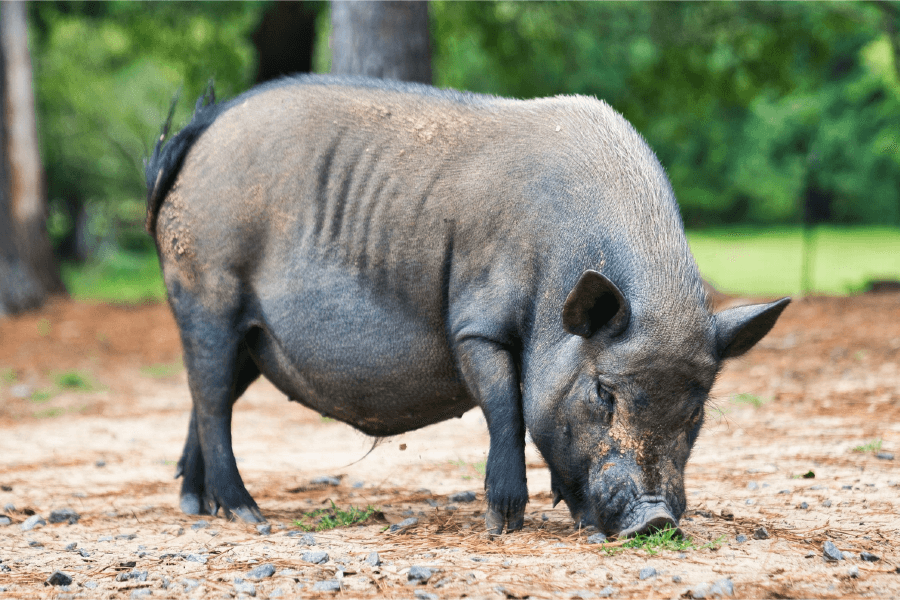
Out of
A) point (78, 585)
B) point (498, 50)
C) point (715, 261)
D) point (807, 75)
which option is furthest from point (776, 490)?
point (715, 261)

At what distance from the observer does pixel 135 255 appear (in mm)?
27500

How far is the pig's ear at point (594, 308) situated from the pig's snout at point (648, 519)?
665 mm

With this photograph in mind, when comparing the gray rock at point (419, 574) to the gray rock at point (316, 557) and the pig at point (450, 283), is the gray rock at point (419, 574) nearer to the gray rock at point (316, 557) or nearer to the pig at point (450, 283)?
the gray rock at point (316, 557)

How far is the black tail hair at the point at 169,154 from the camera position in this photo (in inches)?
187

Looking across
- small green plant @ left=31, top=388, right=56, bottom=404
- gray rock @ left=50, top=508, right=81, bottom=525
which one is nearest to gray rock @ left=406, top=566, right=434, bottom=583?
gray rock @ left=50, top=508, right=81, bottom=525

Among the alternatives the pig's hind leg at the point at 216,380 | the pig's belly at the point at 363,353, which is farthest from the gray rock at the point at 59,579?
the pig's belly at the point at 363,353

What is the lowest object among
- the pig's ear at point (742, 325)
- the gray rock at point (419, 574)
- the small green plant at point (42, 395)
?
the small green plant at point (42, 395)

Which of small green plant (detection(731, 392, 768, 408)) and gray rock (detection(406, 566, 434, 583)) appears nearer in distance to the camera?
gray rock (detection(406, 566, 434, 583))

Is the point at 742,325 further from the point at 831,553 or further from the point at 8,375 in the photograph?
the point at 8,375

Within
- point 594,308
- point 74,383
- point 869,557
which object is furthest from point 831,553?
point 74,383

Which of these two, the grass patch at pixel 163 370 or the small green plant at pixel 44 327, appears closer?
the grass patch at pixel 163 370

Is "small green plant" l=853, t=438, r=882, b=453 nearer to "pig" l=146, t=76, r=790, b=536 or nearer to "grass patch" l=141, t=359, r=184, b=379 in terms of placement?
"pig" l=146, t=76, r=790, b=536

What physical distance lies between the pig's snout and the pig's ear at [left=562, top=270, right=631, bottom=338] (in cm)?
67

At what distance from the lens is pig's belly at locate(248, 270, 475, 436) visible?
13.9 ft
